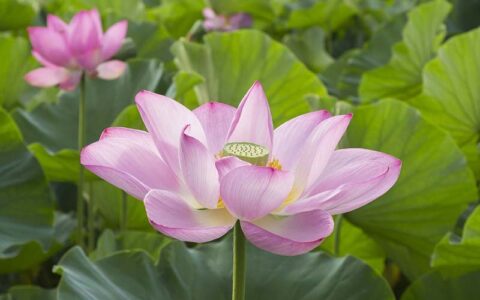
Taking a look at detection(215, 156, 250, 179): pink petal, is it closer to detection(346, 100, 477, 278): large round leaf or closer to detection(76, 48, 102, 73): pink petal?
detection(346, 100, 477, 278): large round leaf

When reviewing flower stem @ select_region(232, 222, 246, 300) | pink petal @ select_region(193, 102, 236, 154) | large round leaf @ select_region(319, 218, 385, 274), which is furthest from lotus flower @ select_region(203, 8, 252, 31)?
flower stem @ select_region(232, 222, 246, 300)

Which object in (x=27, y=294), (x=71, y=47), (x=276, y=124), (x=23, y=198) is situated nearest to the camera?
(x=27, y=294)

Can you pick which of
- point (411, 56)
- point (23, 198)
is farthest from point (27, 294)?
point (411, 56)

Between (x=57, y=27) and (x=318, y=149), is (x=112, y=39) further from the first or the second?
(x=318, y=149)

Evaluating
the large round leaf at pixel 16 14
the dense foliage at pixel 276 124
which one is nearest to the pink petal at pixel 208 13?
the dense foliage at pixel 276 124

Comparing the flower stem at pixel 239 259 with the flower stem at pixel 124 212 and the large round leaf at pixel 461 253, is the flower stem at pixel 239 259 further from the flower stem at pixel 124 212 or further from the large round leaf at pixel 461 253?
the flower stem at pixel 124 212

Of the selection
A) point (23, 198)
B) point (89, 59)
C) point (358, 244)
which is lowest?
point (358, 244)

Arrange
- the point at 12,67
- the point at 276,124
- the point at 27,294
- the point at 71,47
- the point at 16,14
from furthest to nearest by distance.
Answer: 1. the point at 16,14
2. the point at 12,67
3. the point at 276,124
4. the point at 71,47
5. the point at 27,294
